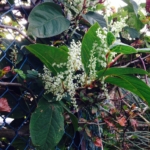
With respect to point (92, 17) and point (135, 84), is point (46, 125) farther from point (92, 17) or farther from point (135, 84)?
point (92, 17)

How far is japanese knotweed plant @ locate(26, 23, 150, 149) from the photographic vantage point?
0.73m

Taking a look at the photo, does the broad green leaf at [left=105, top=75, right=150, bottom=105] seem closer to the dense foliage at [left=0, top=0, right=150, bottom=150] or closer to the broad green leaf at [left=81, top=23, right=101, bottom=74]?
the dense foliage at [left=0, top=0, right=150, bottom=150]

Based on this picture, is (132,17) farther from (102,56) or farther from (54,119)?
(54,119)

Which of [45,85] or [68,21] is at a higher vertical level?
[68,21]

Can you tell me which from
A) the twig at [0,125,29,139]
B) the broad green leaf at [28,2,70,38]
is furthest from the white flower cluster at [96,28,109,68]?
the twig at [0,125,29,139]

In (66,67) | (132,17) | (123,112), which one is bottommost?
(123,112)

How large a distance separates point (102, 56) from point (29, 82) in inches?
10.4

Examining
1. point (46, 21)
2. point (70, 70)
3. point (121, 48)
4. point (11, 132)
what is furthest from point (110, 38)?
point (11, 132)

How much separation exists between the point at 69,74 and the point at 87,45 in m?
0.10

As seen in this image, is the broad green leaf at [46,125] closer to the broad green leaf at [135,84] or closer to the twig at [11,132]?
the twig at [11,132]

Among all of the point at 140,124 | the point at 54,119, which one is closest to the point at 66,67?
the point at 54,119

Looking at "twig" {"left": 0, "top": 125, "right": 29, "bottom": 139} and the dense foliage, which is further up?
the dense foliage

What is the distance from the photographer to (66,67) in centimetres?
75

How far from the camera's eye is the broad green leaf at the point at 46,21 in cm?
82
